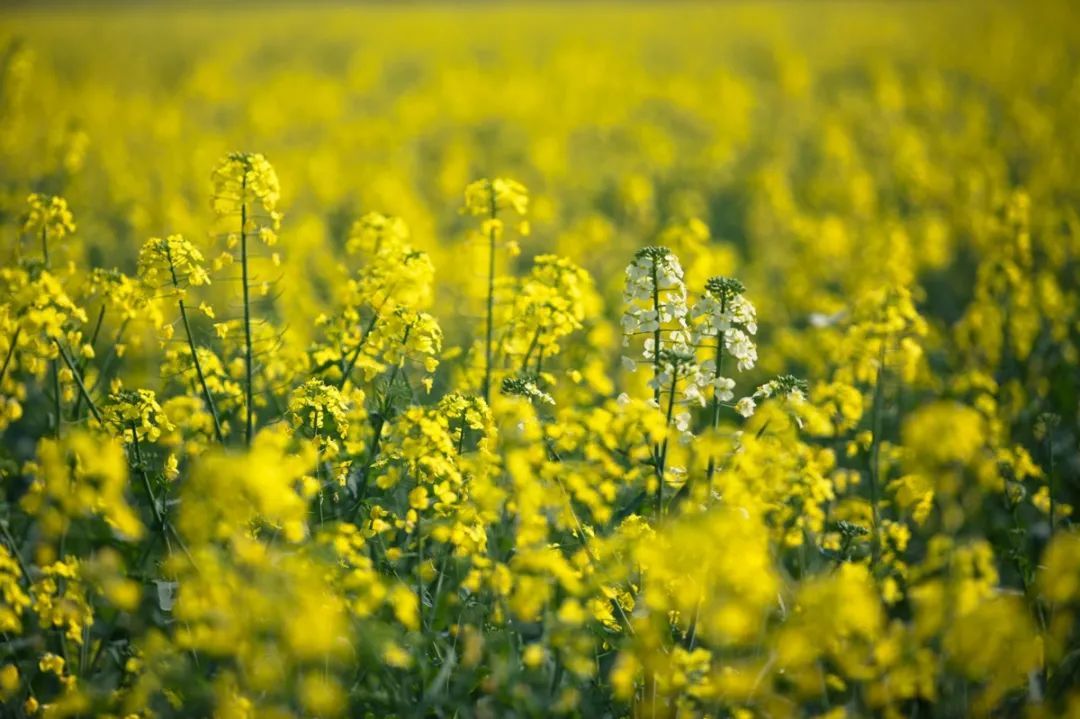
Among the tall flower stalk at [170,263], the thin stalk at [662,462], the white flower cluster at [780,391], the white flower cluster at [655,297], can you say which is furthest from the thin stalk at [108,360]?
the white flower cluster at [780,391]

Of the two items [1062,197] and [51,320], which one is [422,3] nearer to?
[1062,197]

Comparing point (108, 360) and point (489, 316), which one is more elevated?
point (489, 316)

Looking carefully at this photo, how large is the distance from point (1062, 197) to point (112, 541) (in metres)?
7.47

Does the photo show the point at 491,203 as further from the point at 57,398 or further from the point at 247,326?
the point at 57,398

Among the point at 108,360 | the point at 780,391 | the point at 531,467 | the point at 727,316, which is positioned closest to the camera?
the point at 531,467

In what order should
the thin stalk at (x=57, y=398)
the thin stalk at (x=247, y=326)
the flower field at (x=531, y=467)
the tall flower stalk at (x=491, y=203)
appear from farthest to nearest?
1. the tall flower stalk at (x=491, y=203)
2. the thin stalk at (x=57, y=398)
3. the thin stalk at (x=247, y=326)
4. the flower field at (x=531, y=467)

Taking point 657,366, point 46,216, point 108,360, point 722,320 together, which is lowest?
point 108,360

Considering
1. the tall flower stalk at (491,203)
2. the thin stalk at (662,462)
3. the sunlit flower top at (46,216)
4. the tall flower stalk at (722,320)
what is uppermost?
the tall flower stalk at (491,203)

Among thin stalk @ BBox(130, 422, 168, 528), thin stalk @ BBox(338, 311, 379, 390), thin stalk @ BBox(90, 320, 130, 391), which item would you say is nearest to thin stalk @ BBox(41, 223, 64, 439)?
thin stalk @ BBox(90, 320, 130, 391)

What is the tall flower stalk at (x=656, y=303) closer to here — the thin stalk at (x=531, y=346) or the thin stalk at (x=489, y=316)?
the thin stalk at (x=531, y=346)

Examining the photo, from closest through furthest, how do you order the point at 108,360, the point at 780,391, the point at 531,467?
the point at 531,467 → the point at 780,391 → the point at 108,360

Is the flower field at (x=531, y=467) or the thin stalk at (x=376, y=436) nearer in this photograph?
the flower field at (x=531, y=467)

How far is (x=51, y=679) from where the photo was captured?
3055mm

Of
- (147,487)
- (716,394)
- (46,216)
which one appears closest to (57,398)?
(46,216)
